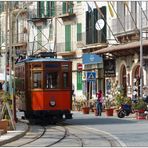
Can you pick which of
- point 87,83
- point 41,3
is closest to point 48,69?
point 87,83

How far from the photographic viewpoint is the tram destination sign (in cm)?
4691

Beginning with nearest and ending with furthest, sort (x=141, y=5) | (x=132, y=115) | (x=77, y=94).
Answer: (x=132, y=115)
(x=141, y=5)
(x=77, y=94)

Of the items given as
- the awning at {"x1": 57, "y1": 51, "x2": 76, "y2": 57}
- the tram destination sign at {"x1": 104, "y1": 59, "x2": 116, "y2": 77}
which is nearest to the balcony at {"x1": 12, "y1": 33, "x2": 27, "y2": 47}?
the awning at {"x1": 57, "y1": 51, "x2": 76, "y2": 57}

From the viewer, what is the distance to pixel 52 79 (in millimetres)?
27703

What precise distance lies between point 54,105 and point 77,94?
2517 centimetres

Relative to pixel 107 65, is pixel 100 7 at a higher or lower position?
higher

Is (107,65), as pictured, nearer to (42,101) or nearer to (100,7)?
(100,7)

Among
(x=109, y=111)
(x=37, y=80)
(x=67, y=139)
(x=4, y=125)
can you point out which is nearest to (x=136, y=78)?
(x=109, y=111)

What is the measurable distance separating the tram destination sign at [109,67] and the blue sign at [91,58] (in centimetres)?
48

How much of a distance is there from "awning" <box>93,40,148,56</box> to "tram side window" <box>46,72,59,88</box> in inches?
461

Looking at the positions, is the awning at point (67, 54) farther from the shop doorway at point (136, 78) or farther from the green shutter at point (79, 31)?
the shop doorway at point (136, 78)

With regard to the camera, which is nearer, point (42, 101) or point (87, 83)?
point (42, 101)

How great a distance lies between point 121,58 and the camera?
45500 mm

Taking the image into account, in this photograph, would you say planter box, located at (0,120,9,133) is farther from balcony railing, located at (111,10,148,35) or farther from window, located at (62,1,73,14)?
window, located at (62,1,73,14)
